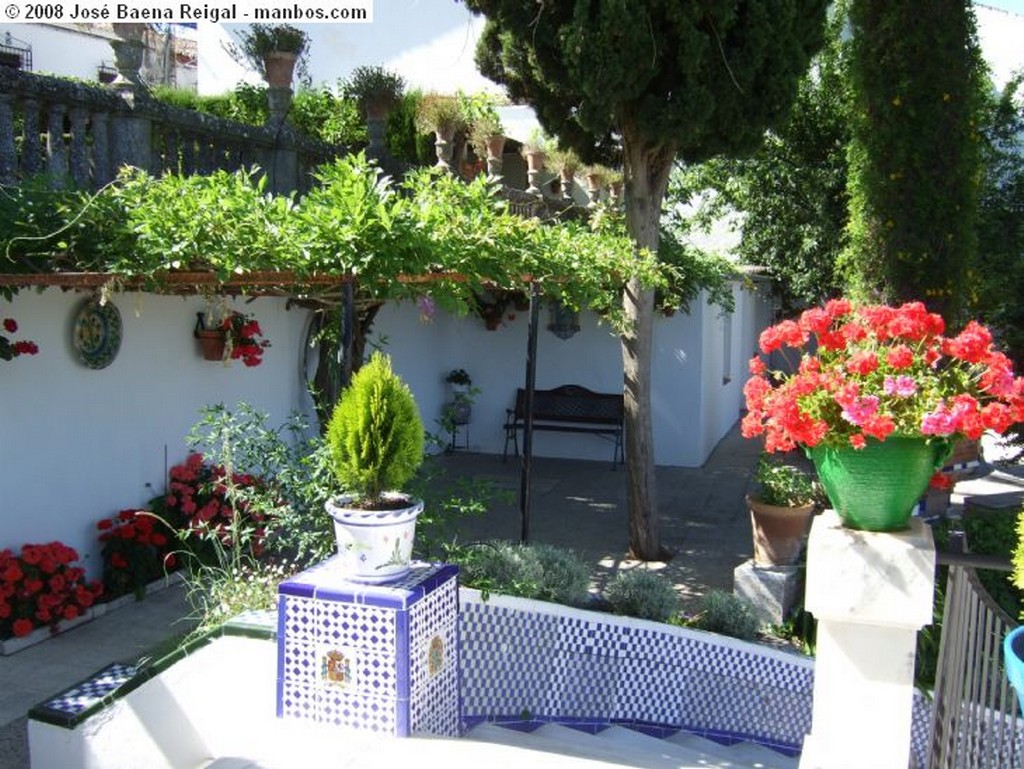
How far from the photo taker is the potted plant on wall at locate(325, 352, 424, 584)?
11.3ft

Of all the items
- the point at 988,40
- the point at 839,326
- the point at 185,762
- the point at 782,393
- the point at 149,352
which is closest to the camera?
the point at 782,393

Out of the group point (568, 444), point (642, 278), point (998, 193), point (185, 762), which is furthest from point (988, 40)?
point (185, 762)

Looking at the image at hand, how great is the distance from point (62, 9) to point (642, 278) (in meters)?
4.97

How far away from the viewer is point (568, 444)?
11.9 metres

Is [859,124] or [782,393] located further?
[859,124]

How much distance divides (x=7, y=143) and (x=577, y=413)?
7.50 m

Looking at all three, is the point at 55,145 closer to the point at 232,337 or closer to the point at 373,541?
the point at 232,337

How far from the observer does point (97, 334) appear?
6262 millimetres

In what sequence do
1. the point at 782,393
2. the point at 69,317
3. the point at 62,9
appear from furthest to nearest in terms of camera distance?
the point at 62,9, the point at 69,317, the point at 782,393

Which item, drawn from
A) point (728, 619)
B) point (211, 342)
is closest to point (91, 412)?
point (211, 342)

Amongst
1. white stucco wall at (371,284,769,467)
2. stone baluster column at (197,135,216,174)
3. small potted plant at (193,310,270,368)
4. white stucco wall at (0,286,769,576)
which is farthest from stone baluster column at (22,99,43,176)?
white stucco wall at (371,284,769,467)

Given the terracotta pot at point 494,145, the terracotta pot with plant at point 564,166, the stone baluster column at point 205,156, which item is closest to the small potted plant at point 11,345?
the stone baluster column at point 205,156

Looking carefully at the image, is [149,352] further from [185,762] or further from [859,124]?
[859,124]

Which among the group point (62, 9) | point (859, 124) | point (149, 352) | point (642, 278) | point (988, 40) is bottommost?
point (149, 352)
